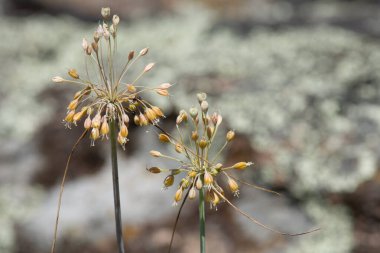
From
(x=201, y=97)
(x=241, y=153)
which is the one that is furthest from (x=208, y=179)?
(x=241, y=153)

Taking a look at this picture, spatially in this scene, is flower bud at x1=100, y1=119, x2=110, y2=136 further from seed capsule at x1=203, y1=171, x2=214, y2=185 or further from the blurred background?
the blurred background

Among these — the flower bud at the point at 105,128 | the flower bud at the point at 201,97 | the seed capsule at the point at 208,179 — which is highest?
the flower bud at the point at 201,97

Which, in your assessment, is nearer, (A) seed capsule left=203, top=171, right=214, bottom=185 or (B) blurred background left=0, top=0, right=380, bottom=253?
(A) seed capsule left=203, top=171, right=214, bottom=185

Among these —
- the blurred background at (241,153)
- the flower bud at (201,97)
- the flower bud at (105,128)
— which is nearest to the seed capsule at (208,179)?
the flower bud at (201,97)

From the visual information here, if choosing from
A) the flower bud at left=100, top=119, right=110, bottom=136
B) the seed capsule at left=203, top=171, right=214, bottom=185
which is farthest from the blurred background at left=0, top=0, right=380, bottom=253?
the flower bud at left=100, top=119, right=110, bottom=136

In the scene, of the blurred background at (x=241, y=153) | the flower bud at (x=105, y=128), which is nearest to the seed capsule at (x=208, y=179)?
the flower bud at (x=105, y=128)

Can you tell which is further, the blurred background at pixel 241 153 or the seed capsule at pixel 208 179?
the blurred background at pixel 241 153

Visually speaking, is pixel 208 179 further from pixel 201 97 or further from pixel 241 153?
pixel 241 153

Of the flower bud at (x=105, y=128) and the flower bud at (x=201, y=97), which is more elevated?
the flower bud at (x=201, y=97)

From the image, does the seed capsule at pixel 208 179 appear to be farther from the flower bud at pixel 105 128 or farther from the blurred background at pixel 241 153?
the blurred background at pixel 241 153
